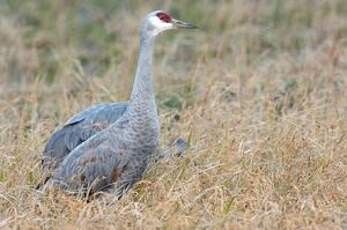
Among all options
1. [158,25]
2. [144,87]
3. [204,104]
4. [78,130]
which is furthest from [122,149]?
[204,104]

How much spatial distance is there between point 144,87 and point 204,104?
1.43 m

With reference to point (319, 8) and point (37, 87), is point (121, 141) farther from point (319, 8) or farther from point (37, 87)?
point (319, 8)

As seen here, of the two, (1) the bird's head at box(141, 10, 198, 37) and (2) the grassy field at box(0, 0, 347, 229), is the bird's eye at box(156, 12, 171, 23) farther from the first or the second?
(2) the grassy field at box(0, 0, 347, 229)

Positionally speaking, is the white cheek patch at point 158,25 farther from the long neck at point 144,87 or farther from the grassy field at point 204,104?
the grassy field at point 204,104

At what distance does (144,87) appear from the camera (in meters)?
5.85

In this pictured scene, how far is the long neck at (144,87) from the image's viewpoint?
5.82 metres

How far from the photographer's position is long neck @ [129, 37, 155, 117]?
5.82 m

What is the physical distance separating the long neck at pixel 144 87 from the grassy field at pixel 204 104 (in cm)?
37

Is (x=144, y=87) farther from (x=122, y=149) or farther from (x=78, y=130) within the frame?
(x=78, y=130)

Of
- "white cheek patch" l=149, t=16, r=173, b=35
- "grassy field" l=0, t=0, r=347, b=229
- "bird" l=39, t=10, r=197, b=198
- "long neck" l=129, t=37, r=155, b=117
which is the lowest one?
"grassy field" l=0, t=0, r=347, b=229

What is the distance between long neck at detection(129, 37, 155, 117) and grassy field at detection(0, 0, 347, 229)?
0.37 metres

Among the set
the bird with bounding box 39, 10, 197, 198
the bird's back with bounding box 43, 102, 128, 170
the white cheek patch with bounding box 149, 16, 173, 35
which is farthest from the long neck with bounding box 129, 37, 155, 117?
the bird's back with bounding box 43, 102, 128, 170

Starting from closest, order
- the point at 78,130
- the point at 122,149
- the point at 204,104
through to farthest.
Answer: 1. the point at 122,149
2. the point at 78,130
3. the point at 204,104

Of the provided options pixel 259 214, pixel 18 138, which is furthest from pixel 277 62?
pixel 259 214
